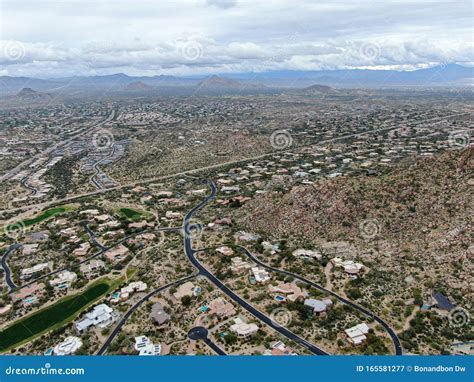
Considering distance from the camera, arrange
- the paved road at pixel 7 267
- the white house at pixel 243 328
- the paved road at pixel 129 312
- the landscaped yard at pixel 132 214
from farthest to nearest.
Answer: the landscaped yard at pixel 132 214
the paved road at pixel 7 267
the white house at pixel 243 328
the paved road at pixel 129 312

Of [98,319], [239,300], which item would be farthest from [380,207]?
[98,319]

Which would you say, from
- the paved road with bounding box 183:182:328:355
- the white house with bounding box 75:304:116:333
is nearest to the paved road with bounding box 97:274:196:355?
the white house with bounding box 75:304:116:333

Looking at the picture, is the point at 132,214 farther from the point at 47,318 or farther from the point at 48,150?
the point at 48,150

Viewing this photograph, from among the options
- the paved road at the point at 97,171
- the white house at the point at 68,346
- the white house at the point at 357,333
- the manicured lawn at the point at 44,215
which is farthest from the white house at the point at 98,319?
the paved road at the point at 97,171

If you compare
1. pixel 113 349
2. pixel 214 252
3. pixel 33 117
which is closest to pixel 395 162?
pixel 214 252

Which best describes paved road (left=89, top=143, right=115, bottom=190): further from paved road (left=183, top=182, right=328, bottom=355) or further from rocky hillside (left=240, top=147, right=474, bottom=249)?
rocky hillside (left=240, top=147, right=474, bottom=249)

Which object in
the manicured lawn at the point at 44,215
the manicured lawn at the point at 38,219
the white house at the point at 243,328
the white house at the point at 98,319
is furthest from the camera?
the manicured lawn at the point at 44,215

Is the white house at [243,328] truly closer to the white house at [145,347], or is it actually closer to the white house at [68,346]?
the white house at [145,347]
